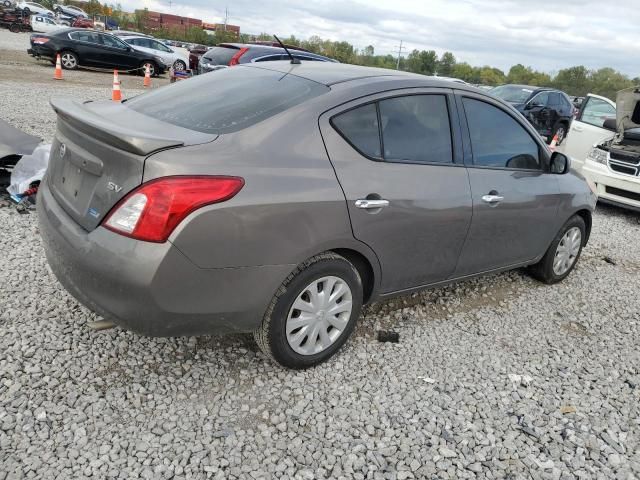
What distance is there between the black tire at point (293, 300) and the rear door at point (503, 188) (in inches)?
42.8

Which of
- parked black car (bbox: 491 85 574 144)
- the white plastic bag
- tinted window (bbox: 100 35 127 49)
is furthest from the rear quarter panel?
tinted window (bbox: 100 35 127 49)

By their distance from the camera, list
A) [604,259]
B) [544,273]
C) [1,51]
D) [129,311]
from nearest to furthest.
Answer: [129,311] → [544,273] → [604,259] → [1,51]

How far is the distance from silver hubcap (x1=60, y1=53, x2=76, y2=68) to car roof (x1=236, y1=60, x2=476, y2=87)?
60.2 feet

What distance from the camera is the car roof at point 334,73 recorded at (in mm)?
3137

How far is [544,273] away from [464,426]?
2390 millimetres

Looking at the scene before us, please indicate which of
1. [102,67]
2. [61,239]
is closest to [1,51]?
[102,67]

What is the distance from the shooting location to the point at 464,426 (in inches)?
108

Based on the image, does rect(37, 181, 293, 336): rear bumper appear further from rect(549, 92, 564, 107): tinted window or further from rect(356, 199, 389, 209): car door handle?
rect(549, 92, 564, 107): tinted window

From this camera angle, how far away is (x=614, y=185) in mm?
7738

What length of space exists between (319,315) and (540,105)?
14455 mm

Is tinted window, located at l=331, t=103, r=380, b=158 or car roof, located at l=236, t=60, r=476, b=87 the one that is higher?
car roof, located at l=236, t=60, r=476, b=87

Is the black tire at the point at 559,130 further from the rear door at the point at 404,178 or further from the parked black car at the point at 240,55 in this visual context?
the rear door at the point at 404,178

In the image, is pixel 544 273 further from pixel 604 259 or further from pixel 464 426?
pixel 464 426

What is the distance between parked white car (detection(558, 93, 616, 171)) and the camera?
888 cm
